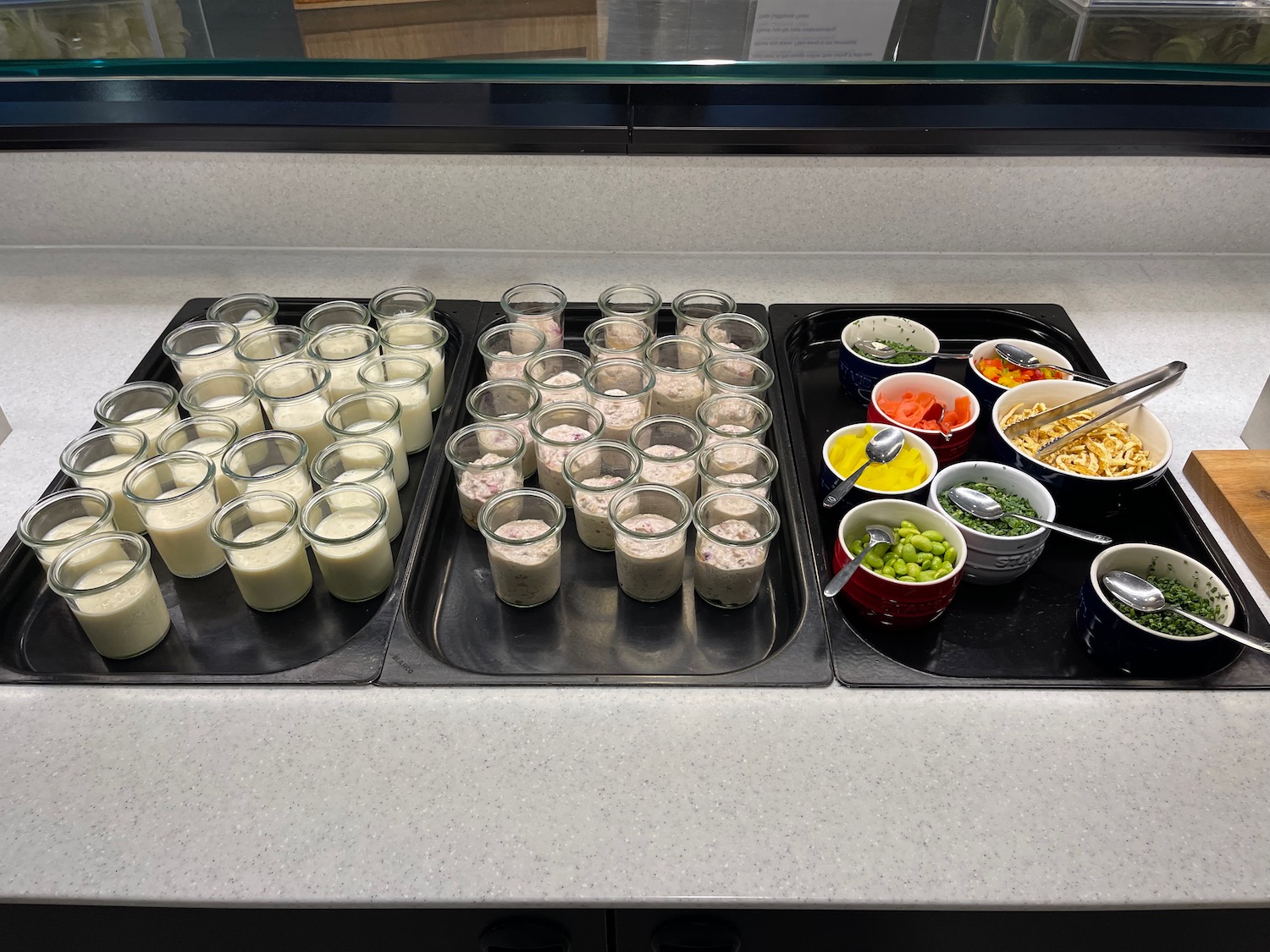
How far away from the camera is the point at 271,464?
1157mm

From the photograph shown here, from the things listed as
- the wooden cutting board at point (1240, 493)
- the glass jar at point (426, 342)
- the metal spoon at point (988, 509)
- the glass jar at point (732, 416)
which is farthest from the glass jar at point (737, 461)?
the wooden cutting board at point (1240, 493)

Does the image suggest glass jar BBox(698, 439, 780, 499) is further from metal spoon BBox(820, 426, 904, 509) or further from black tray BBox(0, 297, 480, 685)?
black tray BBox(0, 297, 480, 685)

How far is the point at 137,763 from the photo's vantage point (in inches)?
34.3

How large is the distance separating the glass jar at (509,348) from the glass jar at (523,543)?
0.82 ft

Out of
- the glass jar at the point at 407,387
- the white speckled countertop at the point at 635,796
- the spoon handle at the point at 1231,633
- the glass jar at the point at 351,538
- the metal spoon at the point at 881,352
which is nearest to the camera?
the white speckled countertop at the point at 635,796

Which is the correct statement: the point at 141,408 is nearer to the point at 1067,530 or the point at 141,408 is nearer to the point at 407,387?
the point at 407,387

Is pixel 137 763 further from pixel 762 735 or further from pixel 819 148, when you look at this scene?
pixel 819 148

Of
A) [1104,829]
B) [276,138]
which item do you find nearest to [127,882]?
[1104,829]

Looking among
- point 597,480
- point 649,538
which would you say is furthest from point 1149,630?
point 597,480

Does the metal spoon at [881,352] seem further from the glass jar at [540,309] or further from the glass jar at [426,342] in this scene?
the glass jar at [426,342]

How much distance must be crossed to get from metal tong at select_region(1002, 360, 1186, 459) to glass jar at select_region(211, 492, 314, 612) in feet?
3.07

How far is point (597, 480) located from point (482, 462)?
16 cm

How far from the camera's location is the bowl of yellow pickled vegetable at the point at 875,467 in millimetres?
1104

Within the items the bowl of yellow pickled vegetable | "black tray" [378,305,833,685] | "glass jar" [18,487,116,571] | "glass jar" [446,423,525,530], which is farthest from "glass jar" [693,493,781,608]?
"glass jar" [18,487,116,571]
